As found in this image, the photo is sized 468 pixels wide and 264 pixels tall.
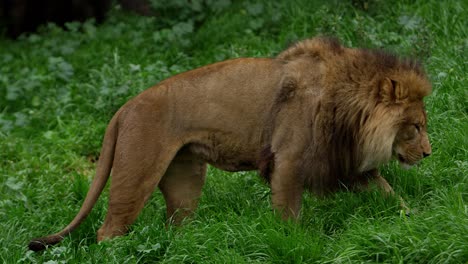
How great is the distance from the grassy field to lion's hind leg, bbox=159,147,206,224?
0.11 meters

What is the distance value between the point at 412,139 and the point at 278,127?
0.73 metres

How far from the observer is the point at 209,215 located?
17.8 feet

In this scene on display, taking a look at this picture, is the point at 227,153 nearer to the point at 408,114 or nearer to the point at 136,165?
the point at 136,165

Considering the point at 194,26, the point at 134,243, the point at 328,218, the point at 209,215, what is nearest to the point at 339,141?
the point at 328,218

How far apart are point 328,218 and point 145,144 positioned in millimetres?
1103

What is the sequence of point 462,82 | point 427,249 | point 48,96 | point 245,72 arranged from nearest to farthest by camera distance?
point 427,249
point 245,72
point 462,82
point 48,96

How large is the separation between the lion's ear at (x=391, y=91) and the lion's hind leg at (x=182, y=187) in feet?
3.97

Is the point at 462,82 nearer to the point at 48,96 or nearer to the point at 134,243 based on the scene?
the point at 134,243

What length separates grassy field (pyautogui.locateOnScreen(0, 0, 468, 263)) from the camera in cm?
466

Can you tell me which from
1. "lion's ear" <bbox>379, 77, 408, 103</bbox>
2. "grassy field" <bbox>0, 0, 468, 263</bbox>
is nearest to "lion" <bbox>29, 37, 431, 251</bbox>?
"lion's ear" <bbox>379, 77, 408, 103</bbox>

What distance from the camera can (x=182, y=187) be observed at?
221 inches

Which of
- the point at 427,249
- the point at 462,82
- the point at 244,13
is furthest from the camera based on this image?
the point at 244,13

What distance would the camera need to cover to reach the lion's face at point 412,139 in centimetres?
502

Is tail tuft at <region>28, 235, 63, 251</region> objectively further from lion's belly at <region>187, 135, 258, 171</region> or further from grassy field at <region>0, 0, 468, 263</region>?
lion's belly at <region>187, 135, 258, 171</region>
